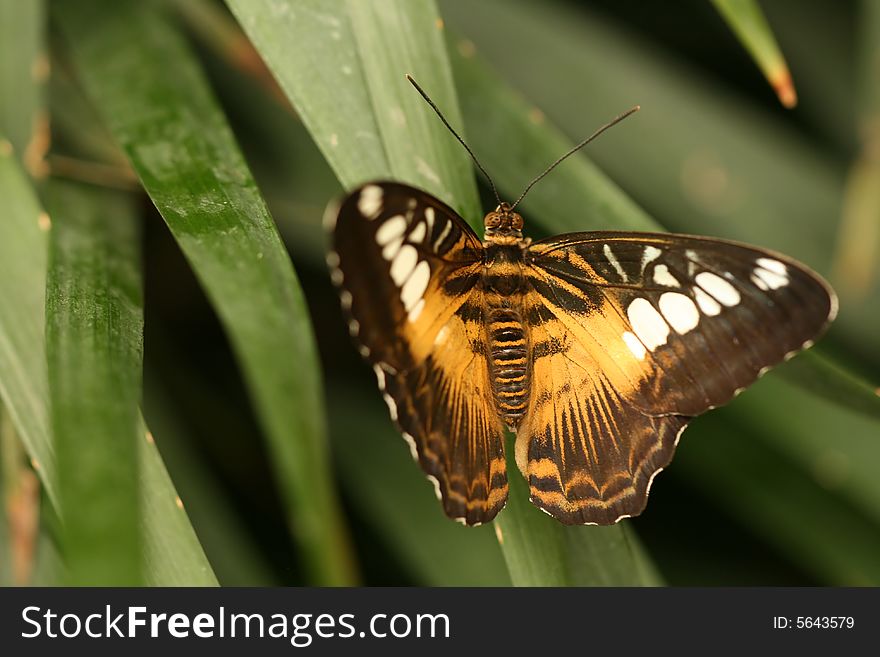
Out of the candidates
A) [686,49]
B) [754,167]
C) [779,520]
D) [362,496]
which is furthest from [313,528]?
[686,49]

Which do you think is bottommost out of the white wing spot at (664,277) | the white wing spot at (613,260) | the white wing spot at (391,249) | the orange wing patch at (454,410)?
the orange wing patch at (454,410)

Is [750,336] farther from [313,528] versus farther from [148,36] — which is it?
[148,36]

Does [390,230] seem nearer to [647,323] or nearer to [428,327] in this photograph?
[428,327]

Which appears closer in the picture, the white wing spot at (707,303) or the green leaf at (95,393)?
the green leaf at (95,393)

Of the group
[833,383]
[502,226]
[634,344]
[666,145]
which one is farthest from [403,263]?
[666,145]

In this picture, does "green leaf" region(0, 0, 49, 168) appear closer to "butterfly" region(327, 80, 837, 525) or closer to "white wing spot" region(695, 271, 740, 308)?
"butterfly" region(327, 80, 837, 525)

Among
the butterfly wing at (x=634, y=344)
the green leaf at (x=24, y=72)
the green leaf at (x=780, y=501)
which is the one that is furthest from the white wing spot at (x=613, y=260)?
the green leaf at (x=24, y=72)

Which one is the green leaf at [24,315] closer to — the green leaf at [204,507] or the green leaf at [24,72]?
the green leaf at [24,72]
